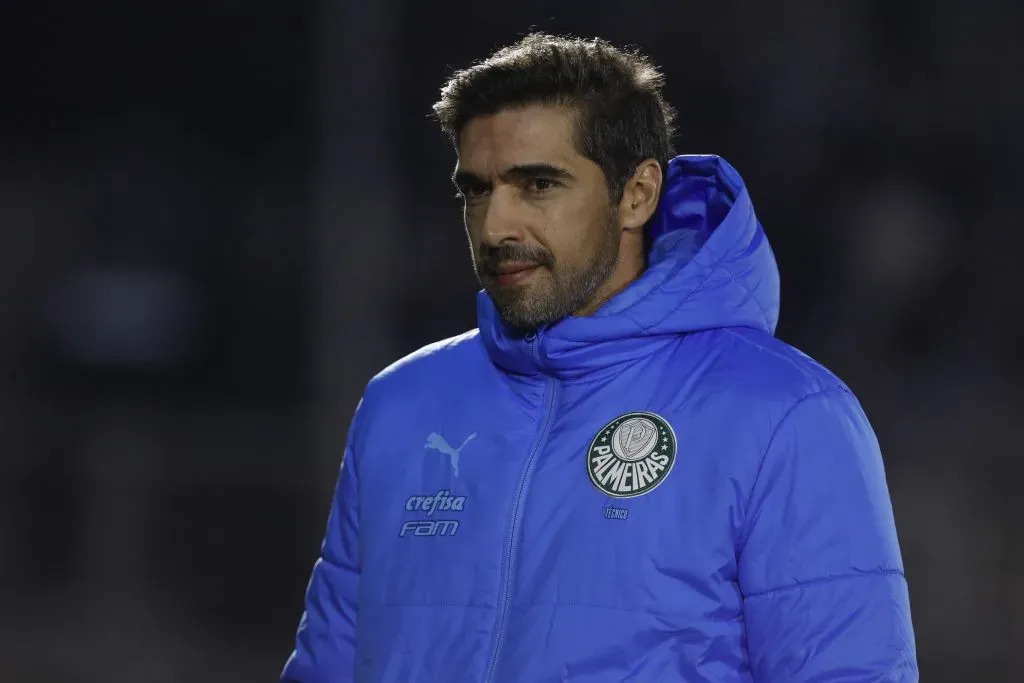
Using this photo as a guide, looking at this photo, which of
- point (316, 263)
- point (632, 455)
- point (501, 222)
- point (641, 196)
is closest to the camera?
point (632, 455)

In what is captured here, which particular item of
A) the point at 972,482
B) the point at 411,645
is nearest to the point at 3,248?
the point at 972,482

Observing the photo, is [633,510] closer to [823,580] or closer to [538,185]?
[823,580]

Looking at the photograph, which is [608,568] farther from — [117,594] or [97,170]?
[97,170]

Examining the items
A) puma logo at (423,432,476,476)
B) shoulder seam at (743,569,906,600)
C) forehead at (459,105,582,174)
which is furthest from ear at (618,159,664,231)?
shoulder seam at (743,569,906,600)

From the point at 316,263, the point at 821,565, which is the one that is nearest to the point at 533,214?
the point at 821,565

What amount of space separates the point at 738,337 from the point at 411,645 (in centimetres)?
55

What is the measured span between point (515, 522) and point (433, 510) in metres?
0.14

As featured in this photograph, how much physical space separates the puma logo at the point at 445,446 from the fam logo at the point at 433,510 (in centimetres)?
4

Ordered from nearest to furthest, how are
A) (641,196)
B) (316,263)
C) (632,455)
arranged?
(632,455) → (641,196) → (316,263)

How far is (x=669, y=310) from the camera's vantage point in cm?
181

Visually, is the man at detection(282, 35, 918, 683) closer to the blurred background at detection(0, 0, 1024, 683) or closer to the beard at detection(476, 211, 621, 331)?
the beard at detection(476, 211, 621, 331)

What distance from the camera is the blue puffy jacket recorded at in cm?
162

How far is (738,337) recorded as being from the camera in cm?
182

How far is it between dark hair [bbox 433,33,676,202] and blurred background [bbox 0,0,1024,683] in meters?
4.29
